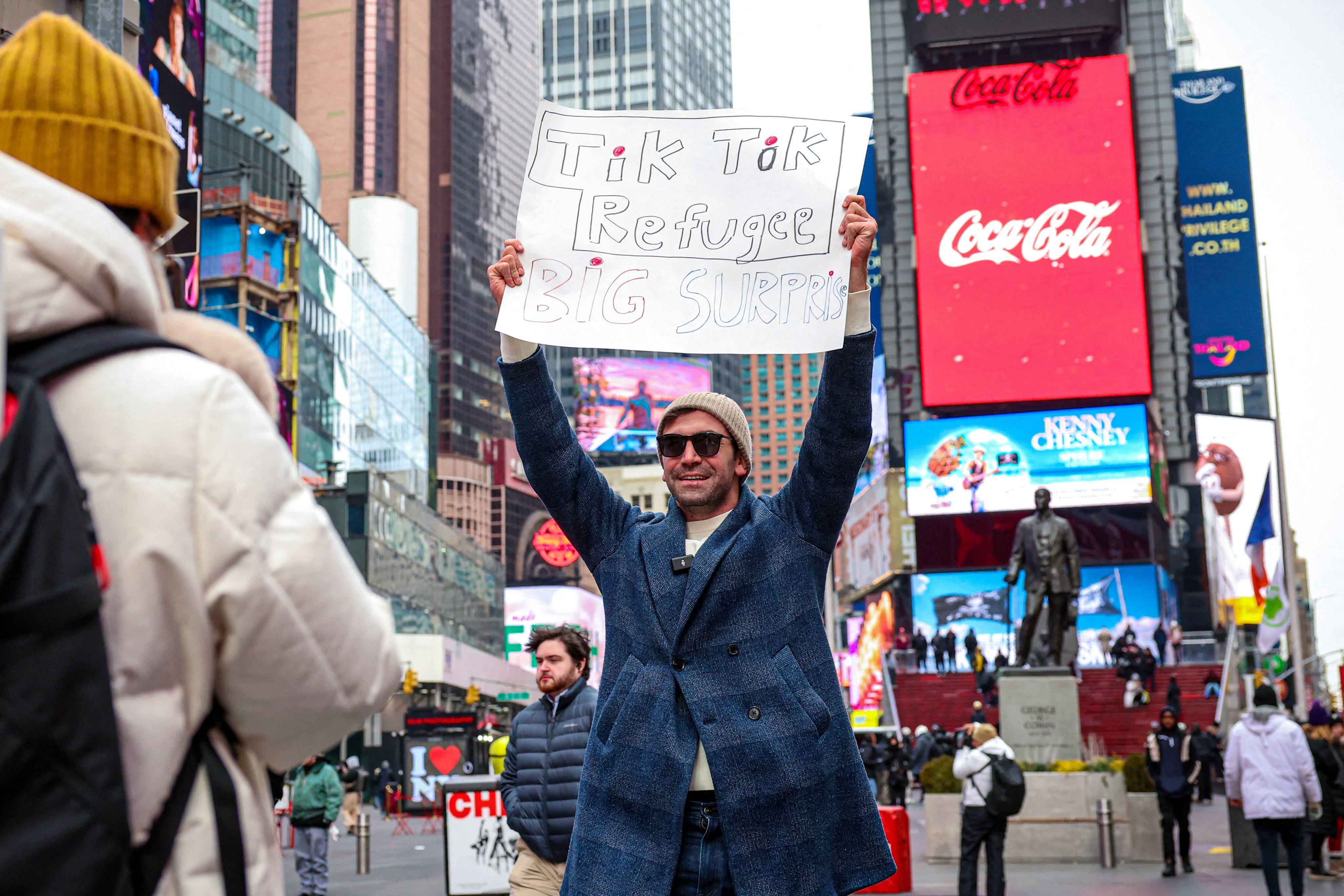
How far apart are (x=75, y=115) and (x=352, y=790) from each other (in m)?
23.3

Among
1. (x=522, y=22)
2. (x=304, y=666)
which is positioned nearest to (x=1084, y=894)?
(x=304, y=666)

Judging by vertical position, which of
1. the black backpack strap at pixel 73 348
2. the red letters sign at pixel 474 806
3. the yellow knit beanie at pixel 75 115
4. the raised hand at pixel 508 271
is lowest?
the red letters sign at pixel 474 806

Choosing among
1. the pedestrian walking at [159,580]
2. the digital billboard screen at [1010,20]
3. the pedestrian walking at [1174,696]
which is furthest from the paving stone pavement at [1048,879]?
the digital billboard screen at [1010,20]

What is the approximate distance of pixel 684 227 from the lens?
453 centimetres

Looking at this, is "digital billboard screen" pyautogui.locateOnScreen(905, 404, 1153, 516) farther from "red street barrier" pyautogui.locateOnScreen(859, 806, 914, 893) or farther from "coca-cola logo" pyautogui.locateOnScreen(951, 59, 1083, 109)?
"red street barrier" pyautogui.locateOnScreen(859, 806, 914, 893)

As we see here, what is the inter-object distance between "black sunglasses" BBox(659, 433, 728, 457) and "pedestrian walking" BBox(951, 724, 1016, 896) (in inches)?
342

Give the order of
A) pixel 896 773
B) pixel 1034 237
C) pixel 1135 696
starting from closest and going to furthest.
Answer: pixel 896 773 → pixel 1135 696 → pixel 1034 237

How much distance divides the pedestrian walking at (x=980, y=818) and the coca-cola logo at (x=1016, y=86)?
185ft

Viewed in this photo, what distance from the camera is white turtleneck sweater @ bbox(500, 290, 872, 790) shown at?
13.1 ft

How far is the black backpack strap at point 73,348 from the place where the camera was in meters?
1.84

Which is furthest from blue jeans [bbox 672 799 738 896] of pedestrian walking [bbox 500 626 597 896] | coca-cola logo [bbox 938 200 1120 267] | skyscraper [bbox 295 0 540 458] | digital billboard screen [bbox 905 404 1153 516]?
skyscraper [bbox 295 0 540 458]

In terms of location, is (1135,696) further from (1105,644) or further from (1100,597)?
(1100,597)

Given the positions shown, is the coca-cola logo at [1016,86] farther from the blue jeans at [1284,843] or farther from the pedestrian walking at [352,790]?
the blue jeans at [1284,843]

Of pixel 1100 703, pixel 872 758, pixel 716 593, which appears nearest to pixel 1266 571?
pixel 1100 703
